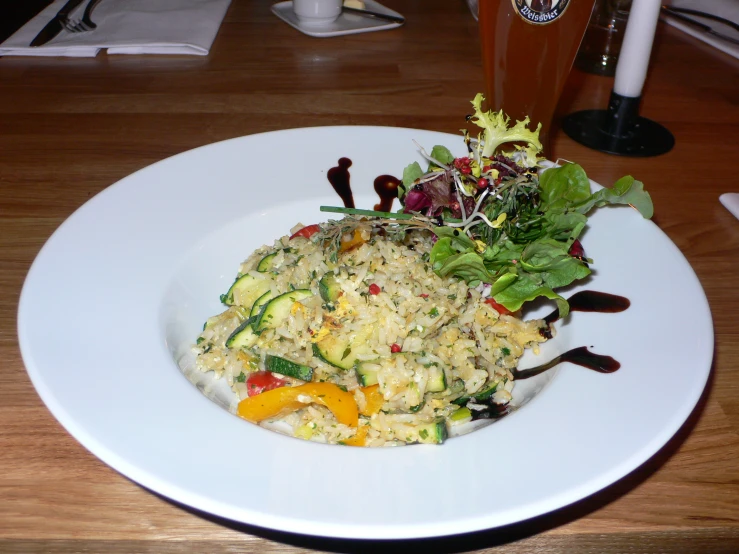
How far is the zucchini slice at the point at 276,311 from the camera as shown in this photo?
6.40ft

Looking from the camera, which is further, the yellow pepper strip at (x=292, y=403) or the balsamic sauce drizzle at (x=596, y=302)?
the balsamic sauce drizzle at (x=596, y=302)

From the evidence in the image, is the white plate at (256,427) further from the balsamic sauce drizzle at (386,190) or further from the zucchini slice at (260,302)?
the zucchini slice at (260,302)

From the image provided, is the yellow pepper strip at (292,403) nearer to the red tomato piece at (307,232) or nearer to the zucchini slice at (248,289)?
the zucchini slice at (248,289)

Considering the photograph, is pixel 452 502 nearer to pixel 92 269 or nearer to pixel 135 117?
pixel 92 269

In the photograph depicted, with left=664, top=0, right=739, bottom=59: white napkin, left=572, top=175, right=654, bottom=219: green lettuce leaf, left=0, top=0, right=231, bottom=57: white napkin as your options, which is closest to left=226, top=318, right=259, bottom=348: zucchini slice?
left=572, top=175, right=654, bottom=219: green lettuce leaf

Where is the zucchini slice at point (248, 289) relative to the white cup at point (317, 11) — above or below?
below

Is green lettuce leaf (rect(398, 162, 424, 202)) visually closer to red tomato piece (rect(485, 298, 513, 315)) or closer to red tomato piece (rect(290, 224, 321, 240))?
red tomato piece (rect(290, 224, 321, 240))

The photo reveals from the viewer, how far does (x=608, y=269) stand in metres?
2.07

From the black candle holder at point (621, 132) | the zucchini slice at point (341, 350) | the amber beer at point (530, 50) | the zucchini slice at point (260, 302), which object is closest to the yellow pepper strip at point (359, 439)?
the zucchini slice at point (341, 350)

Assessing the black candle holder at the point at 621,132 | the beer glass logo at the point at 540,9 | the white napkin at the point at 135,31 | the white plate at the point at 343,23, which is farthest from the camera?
the white plate at the point at 343,23

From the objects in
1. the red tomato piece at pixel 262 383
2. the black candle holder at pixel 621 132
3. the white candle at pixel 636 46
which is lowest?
the red tomato piece at pixel 262 383

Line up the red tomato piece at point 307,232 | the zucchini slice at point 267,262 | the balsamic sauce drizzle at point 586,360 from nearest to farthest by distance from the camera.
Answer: the balsamic sauce drizzle at point 586,360 < the zucchini slice at point 267,262 < the red tomato piece at point 307,232

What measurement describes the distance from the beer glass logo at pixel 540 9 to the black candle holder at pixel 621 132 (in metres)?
0.78

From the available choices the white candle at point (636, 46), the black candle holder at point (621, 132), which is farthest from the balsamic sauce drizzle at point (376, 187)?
the white candle at point (636, 46)
